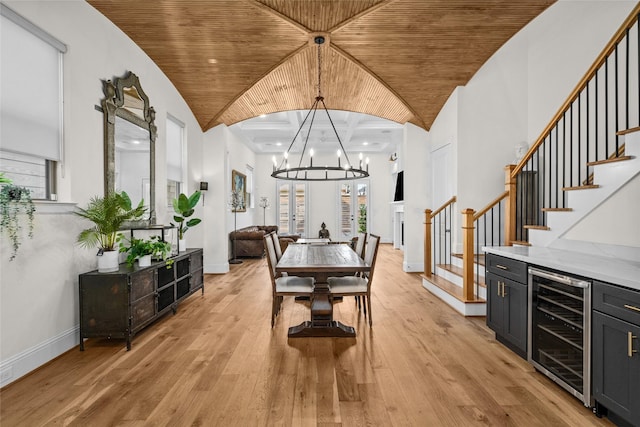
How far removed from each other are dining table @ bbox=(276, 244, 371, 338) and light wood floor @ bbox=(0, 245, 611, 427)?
0.12 m

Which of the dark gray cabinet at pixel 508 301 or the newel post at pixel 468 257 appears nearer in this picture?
the dark gray cabinet at pixel 508 301

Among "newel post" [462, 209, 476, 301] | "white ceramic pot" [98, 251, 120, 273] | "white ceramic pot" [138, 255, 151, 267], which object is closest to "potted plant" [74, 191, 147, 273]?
"white ceramic pot" [98, 251, 120, 273]

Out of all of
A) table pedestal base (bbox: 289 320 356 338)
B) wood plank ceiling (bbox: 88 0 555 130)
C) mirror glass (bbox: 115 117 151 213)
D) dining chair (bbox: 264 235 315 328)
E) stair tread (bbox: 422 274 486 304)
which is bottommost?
table pedestal base (bbox: 289 320 356 338)

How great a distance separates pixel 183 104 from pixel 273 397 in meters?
4.85

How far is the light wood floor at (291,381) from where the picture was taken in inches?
75.1

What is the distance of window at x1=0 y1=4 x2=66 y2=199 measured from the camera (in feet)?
7.60

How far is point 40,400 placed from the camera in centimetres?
209

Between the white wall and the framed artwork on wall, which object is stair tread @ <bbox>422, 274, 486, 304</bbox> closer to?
the white wall

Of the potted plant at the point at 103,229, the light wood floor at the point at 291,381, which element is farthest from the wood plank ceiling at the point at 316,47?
the light wood floor at the point at 291,381

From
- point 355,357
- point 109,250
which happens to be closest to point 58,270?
point 109,250

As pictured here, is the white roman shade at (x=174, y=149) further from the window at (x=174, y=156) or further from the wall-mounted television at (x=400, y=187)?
the wall-mounted television at (x=400, y=187)

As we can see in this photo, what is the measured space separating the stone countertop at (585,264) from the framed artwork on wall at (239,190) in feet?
20.0

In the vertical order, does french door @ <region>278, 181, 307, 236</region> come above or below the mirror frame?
below

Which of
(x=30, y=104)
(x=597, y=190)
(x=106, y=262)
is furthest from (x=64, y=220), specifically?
(x=597, y=190)
